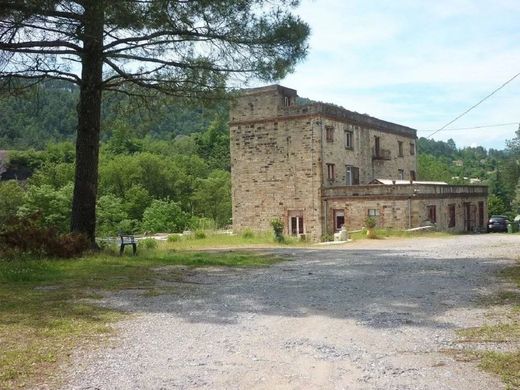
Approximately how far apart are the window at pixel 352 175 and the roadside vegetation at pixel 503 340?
25.9 m

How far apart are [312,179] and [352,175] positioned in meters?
4.29

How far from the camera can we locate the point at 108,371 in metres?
5.08

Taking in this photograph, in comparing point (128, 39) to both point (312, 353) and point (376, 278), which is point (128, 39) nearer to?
point (376, 278)

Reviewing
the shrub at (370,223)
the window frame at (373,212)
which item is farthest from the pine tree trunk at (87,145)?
the window frame at (373,212)

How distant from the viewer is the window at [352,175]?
34.4 meters

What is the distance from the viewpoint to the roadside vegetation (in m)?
4.95

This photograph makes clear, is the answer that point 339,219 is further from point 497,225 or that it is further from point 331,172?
point 497,225

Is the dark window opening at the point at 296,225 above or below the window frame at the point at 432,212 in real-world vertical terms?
below

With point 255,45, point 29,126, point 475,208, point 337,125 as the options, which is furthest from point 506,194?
point 29,126

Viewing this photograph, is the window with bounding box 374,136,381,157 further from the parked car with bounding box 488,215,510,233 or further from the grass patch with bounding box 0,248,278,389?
the grass patch with bounding box 0,248,278,389

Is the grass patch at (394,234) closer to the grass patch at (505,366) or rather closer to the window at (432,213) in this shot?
the window at (432,213)

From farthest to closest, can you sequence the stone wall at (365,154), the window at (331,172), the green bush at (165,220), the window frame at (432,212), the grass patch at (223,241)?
1. the green bush at (165,220)
2. the stone wall at (365,154)
3. the window at (331,172)
4. the window frame at (432,212)
5. the grass patch at (223,241)

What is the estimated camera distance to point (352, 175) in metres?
34.9

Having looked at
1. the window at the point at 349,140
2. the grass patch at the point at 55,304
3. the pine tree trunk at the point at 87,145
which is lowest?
the grass patch at the point at 55,304
